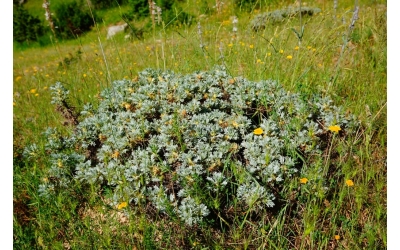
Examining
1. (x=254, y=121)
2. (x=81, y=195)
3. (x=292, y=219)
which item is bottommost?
(x=292, y=219)

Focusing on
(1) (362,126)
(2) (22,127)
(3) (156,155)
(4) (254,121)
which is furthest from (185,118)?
(2) (22,127)

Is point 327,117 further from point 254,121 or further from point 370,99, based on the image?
point 370,99

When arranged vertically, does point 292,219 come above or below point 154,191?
below

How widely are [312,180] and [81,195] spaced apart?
161 centimetres

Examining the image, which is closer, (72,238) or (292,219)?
(292,219)

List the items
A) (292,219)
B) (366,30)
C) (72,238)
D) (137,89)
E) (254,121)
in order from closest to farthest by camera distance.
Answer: (292,219) → (72,238) → (254,121) → (137,89) → (366,30)

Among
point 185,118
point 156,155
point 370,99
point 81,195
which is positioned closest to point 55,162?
point 81,195

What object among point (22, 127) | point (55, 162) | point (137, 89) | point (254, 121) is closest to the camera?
point (55, 162)

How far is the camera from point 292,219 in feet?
6.27

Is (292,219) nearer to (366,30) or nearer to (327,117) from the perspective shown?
(327,117)

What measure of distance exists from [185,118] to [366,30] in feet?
10.8

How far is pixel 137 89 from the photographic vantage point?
272 centimetres

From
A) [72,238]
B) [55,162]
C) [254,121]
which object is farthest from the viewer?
[254,121]

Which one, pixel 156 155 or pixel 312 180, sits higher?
pixel 156 155
